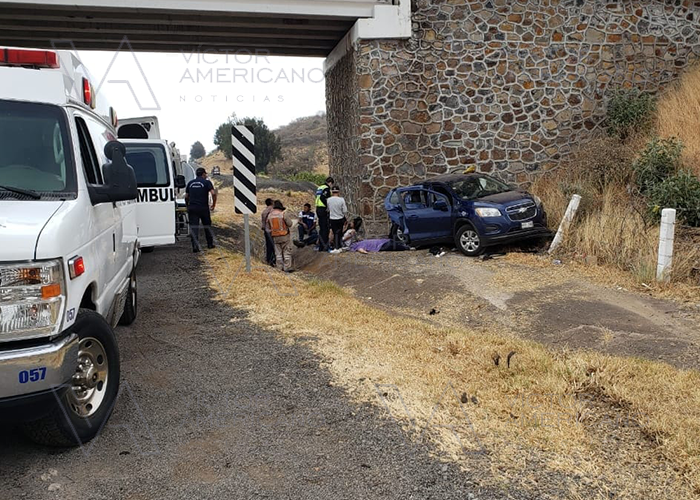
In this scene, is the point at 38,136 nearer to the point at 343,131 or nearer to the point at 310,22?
the point at 310,22

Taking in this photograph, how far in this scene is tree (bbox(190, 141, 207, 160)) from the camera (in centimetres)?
9406

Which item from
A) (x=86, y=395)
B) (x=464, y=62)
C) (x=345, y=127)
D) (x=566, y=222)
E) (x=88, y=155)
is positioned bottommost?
(x=86, y=395)

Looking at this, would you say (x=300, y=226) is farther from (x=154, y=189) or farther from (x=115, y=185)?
(x=115, y=185)

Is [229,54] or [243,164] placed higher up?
[229,54]

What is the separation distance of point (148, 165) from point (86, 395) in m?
8.37

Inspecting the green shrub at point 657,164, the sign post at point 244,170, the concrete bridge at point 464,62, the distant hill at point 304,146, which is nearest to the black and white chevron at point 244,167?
the sign post at point 244,170

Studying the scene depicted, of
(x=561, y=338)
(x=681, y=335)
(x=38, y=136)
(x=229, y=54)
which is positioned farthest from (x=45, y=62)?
(x=229, y=54)

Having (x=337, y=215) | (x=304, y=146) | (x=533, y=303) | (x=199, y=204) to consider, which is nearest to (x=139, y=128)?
(x=199, y=204)

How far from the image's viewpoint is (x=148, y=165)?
11.5 meters

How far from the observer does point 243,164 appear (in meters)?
9.55

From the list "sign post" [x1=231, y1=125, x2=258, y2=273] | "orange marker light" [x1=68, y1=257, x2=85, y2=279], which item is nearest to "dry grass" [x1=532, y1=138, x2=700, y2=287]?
"sign post" [x1=231, y1=125, x2=258, y2=273]

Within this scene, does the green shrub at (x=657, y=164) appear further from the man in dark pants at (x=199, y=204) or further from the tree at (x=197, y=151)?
the tree at (x=197, y=151)

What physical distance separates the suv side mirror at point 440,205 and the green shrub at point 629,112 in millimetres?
5677

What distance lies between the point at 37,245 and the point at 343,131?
14837 mm
